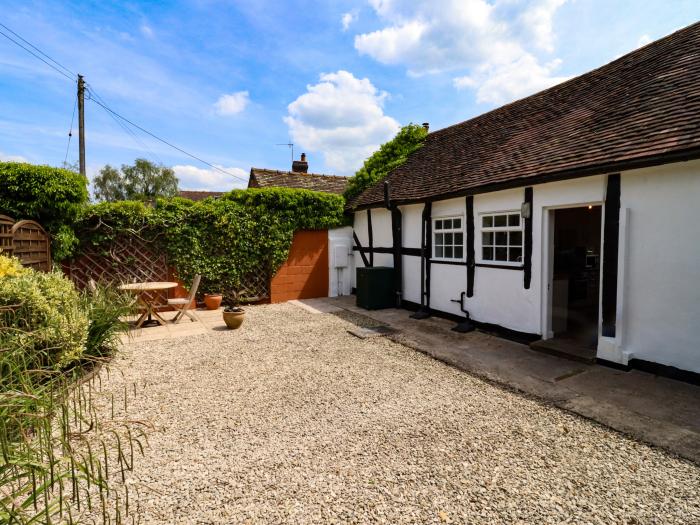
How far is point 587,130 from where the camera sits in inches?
253

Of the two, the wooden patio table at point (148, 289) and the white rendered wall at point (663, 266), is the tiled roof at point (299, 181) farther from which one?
the white rendered wall at point (663, 266)

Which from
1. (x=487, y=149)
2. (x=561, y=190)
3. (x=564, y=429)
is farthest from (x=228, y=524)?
(x=487, y=149)

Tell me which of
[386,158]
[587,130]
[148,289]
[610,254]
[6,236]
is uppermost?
[386,158]

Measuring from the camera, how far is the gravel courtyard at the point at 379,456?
8.36ft

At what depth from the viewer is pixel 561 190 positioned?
5.95 metres

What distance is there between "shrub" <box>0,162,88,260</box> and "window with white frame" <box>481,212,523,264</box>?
9.01m

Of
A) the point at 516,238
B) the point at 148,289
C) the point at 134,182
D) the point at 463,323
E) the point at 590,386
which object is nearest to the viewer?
the point at 590,386

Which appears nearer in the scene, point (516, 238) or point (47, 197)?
point (516, 238)

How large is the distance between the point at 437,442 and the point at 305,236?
894 cm

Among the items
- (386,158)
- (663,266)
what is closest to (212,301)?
(386,158)

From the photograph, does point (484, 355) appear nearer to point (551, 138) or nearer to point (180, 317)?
point (551, 138)

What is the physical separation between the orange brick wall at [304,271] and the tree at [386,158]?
2202mm

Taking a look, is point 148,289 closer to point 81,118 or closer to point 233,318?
point 233,318

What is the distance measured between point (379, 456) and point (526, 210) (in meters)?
5.13
